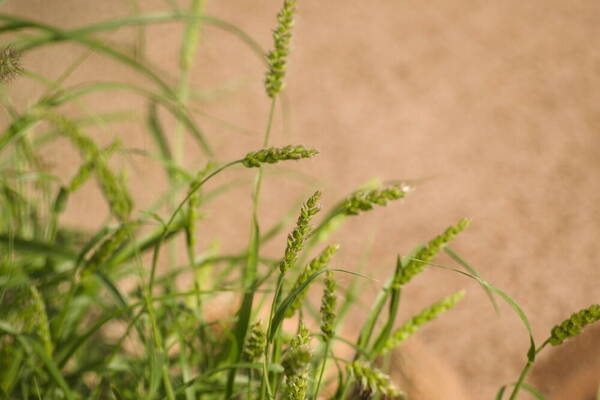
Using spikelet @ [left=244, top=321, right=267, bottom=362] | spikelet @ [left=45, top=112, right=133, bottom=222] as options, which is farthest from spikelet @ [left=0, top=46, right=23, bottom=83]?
spikelet @ [left=244, top=321, right=267, bottom=362]

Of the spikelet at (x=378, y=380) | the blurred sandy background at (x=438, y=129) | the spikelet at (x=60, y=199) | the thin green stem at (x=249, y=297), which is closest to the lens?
the spikelet at (x=378, y=380)

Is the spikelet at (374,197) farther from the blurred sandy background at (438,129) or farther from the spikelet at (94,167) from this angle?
the blurred sandy background at (438,129)

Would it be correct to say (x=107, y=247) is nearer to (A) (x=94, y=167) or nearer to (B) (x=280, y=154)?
(A) (x=94, y=167)

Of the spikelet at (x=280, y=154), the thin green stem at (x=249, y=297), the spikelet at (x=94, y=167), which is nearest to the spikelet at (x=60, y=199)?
the spikelet at (x=94, y=167)

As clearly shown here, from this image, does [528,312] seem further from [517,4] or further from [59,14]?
[59,14]

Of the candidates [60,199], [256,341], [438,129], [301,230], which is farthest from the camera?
[438,129]

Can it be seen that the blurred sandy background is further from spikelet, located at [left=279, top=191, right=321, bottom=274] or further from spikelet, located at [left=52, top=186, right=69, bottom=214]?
spikelet, located at [left=279, top=191, right=321, bottom=274]

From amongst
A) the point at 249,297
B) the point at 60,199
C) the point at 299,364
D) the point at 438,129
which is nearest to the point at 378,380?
the point at 299,364
